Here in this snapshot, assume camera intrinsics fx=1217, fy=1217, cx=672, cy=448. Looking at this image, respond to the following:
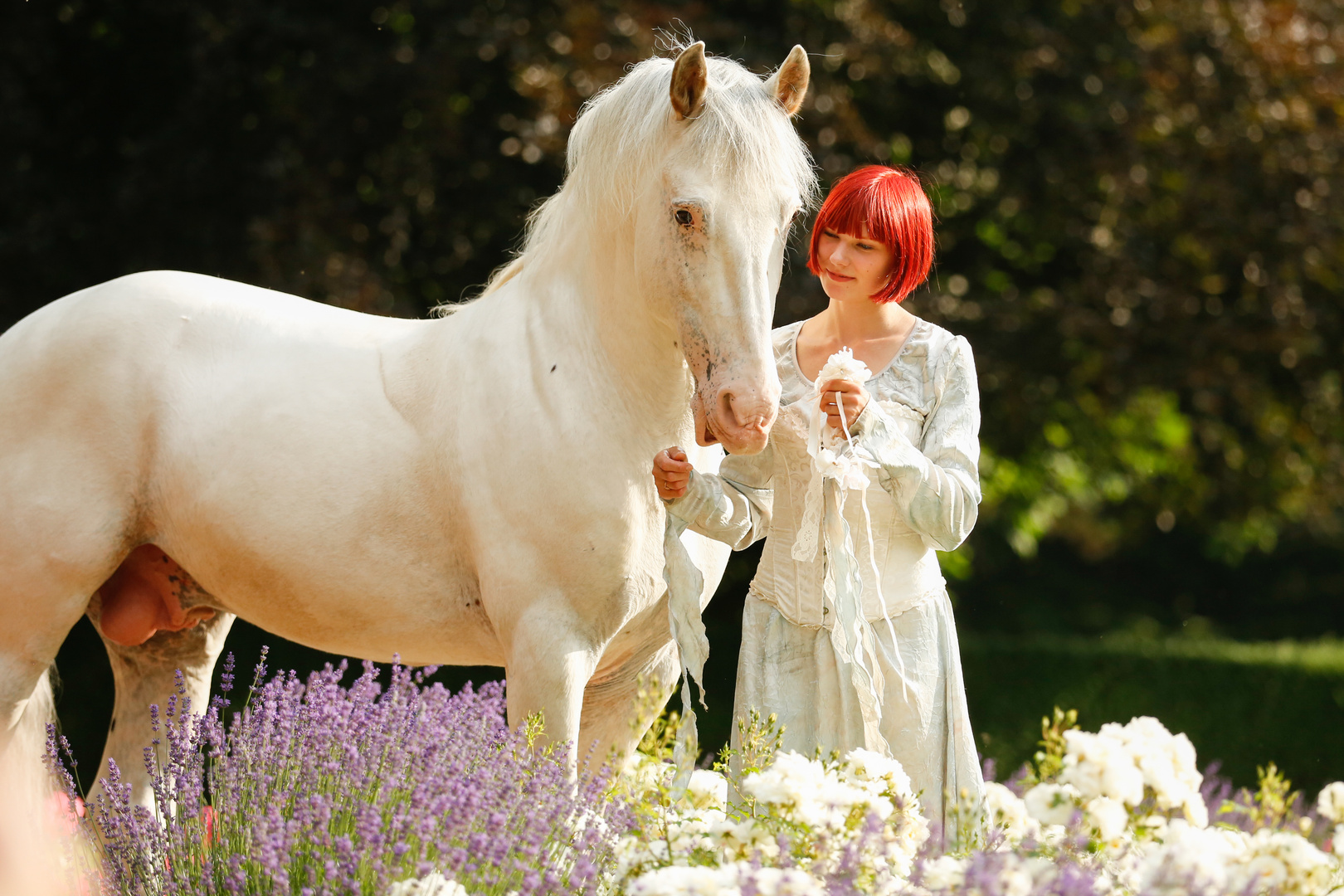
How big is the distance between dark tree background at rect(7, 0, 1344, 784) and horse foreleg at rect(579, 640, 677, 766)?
350 centimetres

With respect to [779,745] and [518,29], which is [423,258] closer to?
[518,29]

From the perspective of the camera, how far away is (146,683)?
3211 mm

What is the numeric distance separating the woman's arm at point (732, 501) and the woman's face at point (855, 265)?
1.21 ft

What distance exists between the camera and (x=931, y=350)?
251cm

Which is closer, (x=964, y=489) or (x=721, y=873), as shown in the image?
(x=721, y=873)

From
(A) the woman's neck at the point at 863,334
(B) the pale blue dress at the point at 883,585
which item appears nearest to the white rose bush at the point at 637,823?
(B) the pale blue dress at the point at 883,585

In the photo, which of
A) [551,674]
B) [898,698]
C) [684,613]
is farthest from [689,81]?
[898,698]

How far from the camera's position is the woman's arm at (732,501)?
2406 mm

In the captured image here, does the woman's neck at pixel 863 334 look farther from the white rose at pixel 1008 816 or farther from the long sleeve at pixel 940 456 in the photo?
the white rose at pixel 1008 816

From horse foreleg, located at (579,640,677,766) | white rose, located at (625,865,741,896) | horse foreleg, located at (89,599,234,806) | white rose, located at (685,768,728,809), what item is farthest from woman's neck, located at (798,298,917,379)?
horse foreleg, located at (89,599,234,806)

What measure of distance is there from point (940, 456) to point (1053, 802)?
73cm

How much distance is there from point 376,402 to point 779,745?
1142 millimetres

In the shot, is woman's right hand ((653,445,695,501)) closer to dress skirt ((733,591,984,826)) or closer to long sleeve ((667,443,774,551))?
long sleeve ((667,443,774,551))

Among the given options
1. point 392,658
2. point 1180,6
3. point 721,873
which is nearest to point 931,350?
point 721,873
